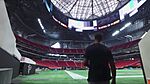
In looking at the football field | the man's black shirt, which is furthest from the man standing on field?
the football field

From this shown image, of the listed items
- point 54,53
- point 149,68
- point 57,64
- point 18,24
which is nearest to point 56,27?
point 54,53

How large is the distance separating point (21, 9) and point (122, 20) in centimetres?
2728

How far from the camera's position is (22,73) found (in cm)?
1470

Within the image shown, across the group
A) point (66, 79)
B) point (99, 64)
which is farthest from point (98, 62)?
point (66, 79)

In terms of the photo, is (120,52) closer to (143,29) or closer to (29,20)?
(143,29)

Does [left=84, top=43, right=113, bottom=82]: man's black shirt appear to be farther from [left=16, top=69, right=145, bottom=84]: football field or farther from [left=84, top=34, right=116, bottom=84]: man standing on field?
[left=16, top=69, right=145, bottom=84]: football field

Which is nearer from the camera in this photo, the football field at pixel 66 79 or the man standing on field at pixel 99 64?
the man standing on field at pixel 99 64

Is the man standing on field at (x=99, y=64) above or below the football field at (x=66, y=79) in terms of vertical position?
above

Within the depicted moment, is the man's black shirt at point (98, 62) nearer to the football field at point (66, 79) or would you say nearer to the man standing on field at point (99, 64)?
the man standing on field at point (99, 64)

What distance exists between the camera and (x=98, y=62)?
2.89 metres

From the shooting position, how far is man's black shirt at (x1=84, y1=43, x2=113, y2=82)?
2.83 m

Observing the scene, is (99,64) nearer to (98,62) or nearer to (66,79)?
(98,62)

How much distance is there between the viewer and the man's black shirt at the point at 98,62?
2.83m

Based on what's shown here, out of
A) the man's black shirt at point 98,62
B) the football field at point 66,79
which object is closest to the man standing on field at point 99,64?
the man's black shirt at point 98,62
